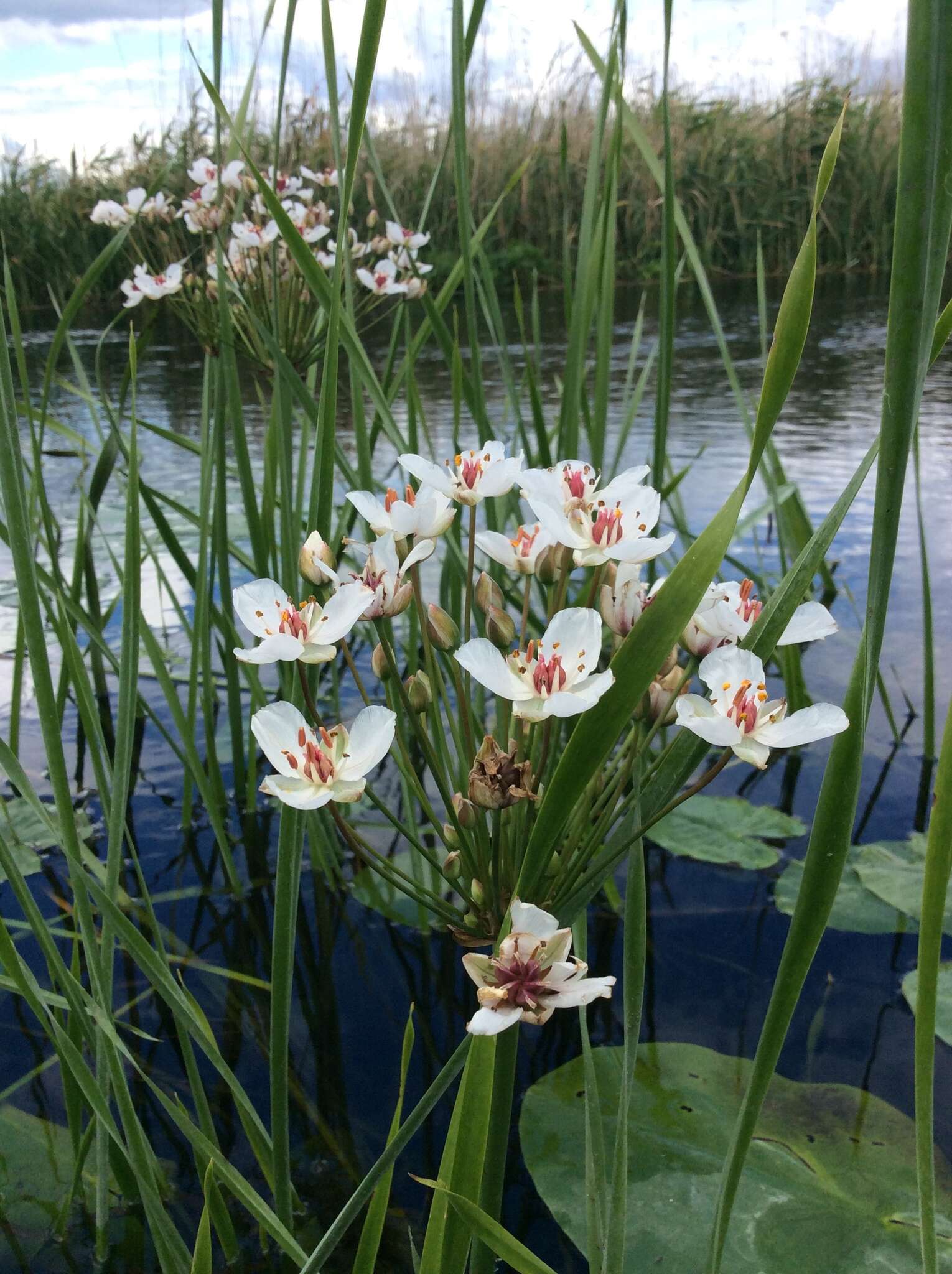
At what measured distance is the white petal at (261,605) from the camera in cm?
65

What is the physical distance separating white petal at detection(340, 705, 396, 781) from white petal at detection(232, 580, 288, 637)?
106 mm

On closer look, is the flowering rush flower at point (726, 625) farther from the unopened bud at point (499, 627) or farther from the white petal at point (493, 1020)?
the white petal at point (493, 1020)

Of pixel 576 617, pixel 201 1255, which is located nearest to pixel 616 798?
pixel 576 617

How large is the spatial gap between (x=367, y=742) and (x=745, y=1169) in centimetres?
62

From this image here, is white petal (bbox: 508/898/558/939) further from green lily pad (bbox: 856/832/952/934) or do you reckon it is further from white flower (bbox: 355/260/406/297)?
white flower (bbox: 355/260/406/297)

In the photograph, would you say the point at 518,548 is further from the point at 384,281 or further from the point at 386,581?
the point at 384,281

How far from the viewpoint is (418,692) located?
619 mm

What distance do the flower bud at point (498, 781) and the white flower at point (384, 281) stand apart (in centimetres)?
134

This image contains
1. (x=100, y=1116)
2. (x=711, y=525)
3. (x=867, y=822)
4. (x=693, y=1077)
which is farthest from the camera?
(x=867, y=822)

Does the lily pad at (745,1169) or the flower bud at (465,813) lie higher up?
the flower bud at (465,813)

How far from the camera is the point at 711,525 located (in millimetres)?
408

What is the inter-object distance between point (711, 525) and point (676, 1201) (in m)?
0.68

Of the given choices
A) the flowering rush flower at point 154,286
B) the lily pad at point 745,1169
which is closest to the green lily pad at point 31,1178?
the lily pad at point 745,1169

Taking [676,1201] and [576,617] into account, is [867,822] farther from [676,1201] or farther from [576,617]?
[576,617]
